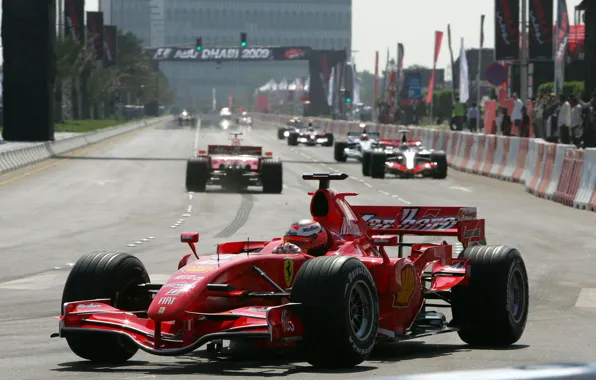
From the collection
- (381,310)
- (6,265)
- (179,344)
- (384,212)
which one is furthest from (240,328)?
(6,265)

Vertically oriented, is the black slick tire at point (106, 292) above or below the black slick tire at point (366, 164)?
above

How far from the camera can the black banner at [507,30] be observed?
51.9 meters

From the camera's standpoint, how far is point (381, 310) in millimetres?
10070

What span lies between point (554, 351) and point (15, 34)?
4519 centimetres

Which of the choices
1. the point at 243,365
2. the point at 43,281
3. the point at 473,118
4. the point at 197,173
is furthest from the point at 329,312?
the point at 473,118

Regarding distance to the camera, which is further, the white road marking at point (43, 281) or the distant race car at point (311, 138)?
the distant race car at point (311, 138)

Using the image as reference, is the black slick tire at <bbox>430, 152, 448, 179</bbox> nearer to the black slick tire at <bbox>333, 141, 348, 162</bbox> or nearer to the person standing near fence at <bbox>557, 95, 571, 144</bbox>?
the person standing near fence at <bbox>557, 95, 571, 144</bbox>

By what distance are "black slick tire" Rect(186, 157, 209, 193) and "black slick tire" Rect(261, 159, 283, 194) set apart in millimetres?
1418

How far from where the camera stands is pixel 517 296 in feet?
36.1

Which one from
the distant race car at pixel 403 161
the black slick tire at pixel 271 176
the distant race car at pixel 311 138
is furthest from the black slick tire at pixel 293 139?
the black slick tire at pixel 271 176

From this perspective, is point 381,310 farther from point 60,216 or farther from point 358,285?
point 60,216

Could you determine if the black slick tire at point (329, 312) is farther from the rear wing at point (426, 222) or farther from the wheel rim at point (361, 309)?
the rear wing at point (426, 222)

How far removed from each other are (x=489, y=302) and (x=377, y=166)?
2914 centimetres

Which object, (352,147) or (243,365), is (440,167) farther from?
(243,365)
